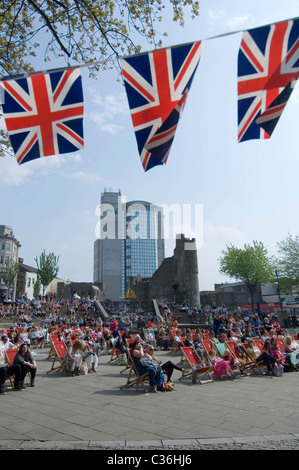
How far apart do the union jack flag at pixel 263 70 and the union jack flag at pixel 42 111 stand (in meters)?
2.90

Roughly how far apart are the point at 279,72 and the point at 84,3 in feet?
Result: 15.8

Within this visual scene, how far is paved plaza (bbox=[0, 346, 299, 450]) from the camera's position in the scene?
4015mm

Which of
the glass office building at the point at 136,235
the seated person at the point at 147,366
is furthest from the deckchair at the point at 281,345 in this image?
the glass office building at the point at 136,235

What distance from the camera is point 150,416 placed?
5.18 metres

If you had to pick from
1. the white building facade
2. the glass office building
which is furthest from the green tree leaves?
the glass office building

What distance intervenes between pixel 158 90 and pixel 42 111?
2.15 metres

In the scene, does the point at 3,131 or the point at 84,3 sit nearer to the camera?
the point at 84,3

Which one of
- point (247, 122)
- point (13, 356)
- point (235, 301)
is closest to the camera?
point (247, 122)

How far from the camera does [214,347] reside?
1023 cm

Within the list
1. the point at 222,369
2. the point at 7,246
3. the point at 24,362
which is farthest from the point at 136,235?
the point at 24,362

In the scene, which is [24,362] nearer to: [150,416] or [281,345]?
[150,416]
